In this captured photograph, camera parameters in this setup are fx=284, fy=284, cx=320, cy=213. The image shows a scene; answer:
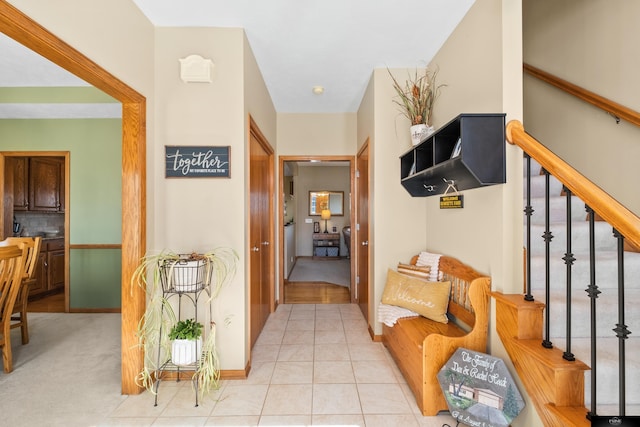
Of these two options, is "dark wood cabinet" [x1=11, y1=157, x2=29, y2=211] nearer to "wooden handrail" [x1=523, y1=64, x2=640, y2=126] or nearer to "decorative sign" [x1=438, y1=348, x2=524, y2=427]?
"decorative sign" [x1=438, y1=348, x2=524, y2=427]

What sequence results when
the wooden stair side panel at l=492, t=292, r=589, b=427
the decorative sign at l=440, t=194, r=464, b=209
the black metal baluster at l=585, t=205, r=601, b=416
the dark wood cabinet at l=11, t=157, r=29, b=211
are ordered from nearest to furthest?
the black metal baluster at l=585, t=205, r=601, b=416 → the wooden stair side panel at l=492, t=292, r=589, b=427 → the decorative sign at l=440, t=194, r=464, b=209 → the dark wood cabinet at l=11, t=157, r=29, b=211

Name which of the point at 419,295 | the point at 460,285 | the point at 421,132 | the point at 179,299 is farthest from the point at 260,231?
the point at 460,285

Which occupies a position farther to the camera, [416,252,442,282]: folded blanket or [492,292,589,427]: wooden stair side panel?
[416,252,442,282]: folded blanket

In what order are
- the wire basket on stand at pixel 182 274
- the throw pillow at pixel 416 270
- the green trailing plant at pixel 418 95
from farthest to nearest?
1. the green trailing plant at pixel 418 95
2. the throw pillow at pixel 416 270
3. the wire basket on stand at pixel 182 274

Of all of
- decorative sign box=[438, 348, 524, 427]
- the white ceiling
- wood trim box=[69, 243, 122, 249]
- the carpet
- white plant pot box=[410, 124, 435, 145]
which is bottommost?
the carpet

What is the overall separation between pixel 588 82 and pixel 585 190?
65.0 inches

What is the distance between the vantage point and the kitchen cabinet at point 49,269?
14.3 feet

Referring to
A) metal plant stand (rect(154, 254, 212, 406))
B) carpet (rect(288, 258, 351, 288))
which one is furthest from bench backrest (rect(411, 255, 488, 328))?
carpet (rect(288, 258, 351, 288))

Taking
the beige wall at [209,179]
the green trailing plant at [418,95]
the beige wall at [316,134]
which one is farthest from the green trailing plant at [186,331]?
the beige wall at [316,134]

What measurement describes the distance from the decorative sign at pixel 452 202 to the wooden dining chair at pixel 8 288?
11.9 feet

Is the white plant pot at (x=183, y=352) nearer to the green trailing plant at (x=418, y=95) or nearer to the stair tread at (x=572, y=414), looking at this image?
the stair tread at (x=572, y=414)

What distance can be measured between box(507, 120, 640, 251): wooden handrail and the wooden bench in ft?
2.60

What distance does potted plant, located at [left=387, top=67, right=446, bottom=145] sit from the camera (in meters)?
2.48

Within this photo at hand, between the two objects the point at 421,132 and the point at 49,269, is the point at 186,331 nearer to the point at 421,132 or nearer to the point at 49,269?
the point at 421,132
